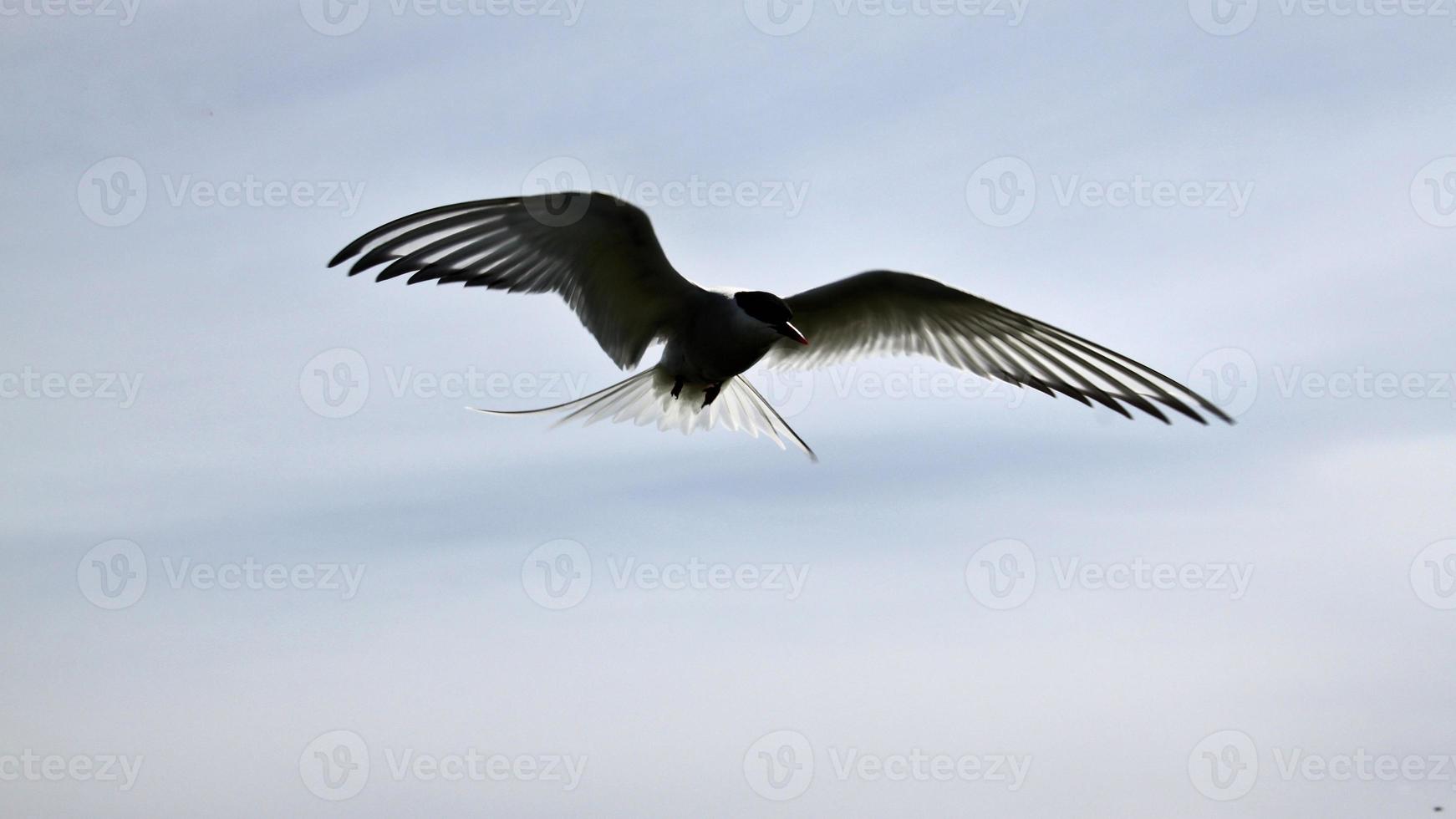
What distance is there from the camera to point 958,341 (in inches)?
380

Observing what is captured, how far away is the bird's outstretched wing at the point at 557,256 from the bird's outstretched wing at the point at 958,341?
134 centimetres

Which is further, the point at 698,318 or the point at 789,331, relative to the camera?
the point at 698,318

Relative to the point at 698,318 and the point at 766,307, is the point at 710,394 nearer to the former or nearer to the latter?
the point at 698,318

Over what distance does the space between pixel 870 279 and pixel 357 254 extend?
406 centimetres

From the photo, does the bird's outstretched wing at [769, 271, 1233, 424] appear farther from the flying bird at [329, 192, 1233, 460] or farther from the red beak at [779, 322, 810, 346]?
the red beak at [779, 322, 810, 346]

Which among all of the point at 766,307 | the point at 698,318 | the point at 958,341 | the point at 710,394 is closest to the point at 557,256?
the point at 698,318

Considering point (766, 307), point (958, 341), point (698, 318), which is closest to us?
point (766, 307)

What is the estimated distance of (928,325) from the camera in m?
9.72

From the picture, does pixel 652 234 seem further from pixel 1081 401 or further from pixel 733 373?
pixel 1081 401

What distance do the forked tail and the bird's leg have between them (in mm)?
39

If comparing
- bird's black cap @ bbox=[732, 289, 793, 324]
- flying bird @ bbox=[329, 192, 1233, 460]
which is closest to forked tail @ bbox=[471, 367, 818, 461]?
flying bird @ bbox=[329, 192, 1233, 460]

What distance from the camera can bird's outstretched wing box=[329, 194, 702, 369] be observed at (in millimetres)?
7727

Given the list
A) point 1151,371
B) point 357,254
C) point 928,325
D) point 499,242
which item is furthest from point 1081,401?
point 357,254

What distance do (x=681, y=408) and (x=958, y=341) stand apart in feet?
8.40
